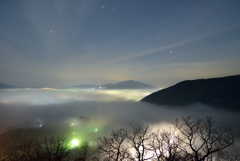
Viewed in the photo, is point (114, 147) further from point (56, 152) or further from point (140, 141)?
point (56, 152)

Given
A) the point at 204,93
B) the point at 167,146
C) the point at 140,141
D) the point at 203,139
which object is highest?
the point at 204,93

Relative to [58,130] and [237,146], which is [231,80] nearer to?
[237,146]

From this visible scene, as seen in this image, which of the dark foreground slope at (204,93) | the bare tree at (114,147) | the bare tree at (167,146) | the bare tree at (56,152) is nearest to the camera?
the bare tree at (167,146)

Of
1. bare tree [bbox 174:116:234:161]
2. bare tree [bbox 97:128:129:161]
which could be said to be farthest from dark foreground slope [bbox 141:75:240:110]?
bare tree [bbox 97:128:129:161]

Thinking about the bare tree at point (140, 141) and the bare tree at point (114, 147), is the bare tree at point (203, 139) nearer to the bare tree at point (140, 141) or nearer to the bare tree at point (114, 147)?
the bare tree at point (140, 141)

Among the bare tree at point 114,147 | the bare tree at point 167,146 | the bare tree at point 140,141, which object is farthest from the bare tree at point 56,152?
the bare tree at point 167,146

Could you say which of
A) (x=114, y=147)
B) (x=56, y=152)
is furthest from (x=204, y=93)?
(x=56, y=152)

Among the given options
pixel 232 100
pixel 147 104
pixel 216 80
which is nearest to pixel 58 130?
pixel 147 104

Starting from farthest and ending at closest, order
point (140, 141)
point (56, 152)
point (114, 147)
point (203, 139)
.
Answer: point (56, 152), point (114, 147), point (140, 141), point (203, 139)

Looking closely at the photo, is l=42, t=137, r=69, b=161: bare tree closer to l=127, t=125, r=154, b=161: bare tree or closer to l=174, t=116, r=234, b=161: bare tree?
l=127, t=125, r=154, b=161: bare tree
